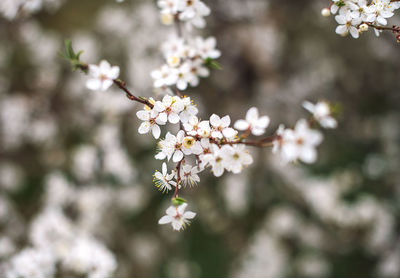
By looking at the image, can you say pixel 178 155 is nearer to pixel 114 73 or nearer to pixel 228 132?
pixel 228 132

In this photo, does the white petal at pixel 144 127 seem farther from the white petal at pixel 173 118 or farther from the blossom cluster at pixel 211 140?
the white petal at pixel 173 118

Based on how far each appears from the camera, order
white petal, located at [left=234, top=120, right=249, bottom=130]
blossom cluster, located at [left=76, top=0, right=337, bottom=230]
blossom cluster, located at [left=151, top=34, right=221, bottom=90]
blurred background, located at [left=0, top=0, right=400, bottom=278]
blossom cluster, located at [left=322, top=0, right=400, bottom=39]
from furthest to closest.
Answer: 1. blurred background, located at [left=0, top=0, right=400, bottom=278]
2. blossom cluster, located at [left=151, top=34, right=221, bottom=90]
3. blossom cluster, located at [left=322, top=0, right=400, bottom=39]
4. white petal, located at [left=234, top=120, right=249, bottom=130]
5. blossom cluster, located at [left=76, top=0, right=337, bottom=230]

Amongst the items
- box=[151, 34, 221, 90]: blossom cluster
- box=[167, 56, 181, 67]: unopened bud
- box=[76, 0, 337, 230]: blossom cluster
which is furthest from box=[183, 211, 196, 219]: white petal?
box=[167, 56, 181, 67]: unopened bud

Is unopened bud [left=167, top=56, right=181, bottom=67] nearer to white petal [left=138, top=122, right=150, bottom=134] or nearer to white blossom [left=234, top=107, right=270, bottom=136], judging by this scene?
white petal [left=138, top=122, right=150, bottom=134]

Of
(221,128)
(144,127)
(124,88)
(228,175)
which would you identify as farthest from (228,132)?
(228,175)

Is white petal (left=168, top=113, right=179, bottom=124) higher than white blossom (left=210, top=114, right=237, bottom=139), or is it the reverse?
white petal (left=168, top=113, right=179, bottom=124)

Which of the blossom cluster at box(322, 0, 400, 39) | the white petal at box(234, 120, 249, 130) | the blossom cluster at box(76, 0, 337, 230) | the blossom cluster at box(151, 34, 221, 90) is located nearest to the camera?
the blossom cluster at box(76, 0, 337, 230)
